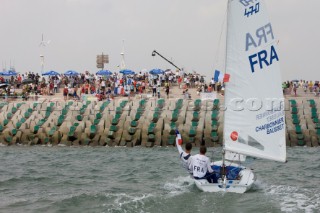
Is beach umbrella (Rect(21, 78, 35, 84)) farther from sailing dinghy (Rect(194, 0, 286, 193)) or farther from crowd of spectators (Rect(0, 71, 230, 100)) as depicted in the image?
sailing dinghy (Rect(194, 0, 286, 193))

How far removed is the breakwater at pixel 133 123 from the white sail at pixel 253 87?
15195 mm

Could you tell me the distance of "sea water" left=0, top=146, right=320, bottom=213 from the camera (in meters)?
16.7

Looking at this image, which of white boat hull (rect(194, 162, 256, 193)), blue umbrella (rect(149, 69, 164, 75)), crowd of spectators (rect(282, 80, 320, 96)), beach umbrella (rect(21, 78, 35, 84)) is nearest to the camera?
white boat hull (rect(194, 162, 256, 193))

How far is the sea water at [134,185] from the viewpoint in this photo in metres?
16.7

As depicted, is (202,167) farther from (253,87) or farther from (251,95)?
(253,87)

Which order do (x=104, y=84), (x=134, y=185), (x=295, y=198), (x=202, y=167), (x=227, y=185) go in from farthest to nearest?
(x=104, y=84), (x=134, y=185), (x=202, y=167), (x=227, y=185), (x=295, y=198)

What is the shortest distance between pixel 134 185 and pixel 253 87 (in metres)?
5.72

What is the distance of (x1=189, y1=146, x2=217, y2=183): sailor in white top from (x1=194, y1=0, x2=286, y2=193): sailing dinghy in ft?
0.65

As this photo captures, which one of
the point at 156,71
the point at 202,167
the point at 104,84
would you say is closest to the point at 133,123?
the point at 104,84

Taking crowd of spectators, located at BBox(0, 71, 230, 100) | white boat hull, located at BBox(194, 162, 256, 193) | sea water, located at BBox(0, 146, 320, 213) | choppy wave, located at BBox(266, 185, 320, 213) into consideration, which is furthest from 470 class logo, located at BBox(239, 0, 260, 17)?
crowd of spectators, located at BBox(0, 71, 230, 100)

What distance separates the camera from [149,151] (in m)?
31.1

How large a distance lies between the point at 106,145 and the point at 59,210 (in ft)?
59.1

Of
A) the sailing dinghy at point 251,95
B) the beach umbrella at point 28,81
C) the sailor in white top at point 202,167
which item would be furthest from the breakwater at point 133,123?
the sailing dinghy at point 251,95

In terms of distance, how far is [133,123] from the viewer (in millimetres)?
35344
